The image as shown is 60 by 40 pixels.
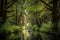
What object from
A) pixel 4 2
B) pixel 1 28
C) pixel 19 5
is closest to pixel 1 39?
pixel 1 28

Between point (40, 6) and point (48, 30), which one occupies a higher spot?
point (40, 6)

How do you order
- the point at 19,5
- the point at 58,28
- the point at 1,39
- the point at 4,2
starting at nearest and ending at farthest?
the point at 58,28 → the point at 1,39 → the point at 4,2 → the point at 19,5

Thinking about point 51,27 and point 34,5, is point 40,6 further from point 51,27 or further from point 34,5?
point 51,27

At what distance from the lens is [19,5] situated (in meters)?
16.5

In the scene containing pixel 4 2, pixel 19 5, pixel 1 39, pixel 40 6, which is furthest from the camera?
pixel 19 5

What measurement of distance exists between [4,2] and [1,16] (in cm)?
93

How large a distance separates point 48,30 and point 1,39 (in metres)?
2.49

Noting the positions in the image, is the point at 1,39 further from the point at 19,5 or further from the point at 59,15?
the point at 19,5

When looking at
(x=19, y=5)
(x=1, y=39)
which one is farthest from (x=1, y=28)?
(x=19, y=5)

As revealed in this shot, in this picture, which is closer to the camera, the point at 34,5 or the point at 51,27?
the point at 51,27

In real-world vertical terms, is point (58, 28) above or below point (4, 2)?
below

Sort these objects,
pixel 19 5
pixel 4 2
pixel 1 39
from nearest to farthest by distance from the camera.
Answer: pixel 1 39 < pixel 4 2 < pixel 19 5

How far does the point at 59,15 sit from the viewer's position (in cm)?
995

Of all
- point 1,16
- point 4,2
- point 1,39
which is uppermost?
point 4,2
